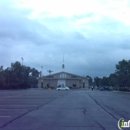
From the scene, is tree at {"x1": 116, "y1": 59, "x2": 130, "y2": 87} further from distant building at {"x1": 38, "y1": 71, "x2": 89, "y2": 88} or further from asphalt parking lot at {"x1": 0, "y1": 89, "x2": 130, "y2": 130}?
asphalt parking lot at {"x1": 0, "y1": 89, "x2": 130, "y2": 130}

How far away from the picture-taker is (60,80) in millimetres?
137875

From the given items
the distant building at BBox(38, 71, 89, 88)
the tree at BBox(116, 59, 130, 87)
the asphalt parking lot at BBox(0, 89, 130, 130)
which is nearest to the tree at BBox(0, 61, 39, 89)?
the distant building at BBox(38, 71, 89, 88)

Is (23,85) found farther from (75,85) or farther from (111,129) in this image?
(111,129)

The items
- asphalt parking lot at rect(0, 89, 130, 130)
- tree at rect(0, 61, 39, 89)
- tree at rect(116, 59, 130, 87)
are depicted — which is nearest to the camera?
asphalt parking lot at rect(0, 89, 130, 130)

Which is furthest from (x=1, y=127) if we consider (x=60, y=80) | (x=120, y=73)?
Result: (x=60, y=80)

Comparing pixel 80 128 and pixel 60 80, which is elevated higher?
pixel 60 80

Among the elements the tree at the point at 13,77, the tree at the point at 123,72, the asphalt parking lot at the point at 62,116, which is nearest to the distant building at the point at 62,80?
the tree at the point at 13,77

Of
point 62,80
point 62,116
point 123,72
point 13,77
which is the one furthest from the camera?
point 62,80

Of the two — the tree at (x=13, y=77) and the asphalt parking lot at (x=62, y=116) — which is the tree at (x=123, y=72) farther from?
the asphalt parking lot at (x=62, y=116)

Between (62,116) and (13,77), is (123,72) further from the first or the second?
(62,116)

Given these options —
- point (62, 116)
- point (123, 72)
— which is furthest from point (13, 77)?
point (62, 116)

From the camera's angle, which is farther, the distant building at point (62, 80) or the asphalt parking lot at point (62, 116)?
the distant building at point (62, 80)

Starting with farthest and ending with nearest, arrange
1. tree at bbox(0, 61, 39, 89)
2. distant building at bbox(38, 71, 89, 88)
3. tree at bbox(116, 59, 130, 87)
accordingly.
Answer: distant building at bbox(38, 71, 89, 88) < tree at bbox(0, 61, 39, 89) < tree at bbox(116, 59, 130, 87)

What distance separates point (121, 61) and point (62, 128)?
80.0 meters
